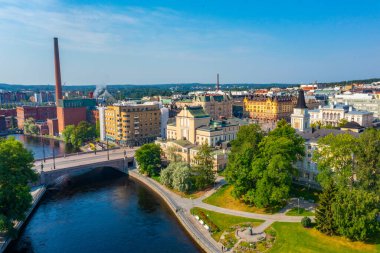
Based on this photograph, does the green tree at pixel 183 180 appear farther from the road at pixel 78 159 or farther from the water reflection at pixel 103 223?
the road at pixel 78 159

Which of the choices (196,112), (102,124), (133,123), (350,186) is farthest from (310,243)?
(102,124)

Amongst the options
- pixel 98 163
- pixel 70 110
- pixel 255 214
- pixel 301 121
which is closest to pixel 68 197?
pixel 98 163

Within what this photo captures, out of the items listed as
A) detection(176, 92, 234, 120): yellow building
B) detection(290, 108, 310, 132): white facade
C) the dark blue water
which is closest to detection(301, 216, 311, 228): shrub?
detection(290, 108, 310, 132): white facade

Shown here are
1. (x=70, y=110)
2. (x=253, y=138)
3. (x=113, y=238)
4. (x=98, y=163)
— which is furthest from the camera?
(x=70, y=110)

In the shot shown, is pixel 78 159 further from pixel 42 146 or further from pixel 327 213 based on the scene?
pixel 327 213

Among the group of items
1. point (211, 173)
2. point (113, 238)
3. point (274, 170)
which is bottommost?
point (113, 238)

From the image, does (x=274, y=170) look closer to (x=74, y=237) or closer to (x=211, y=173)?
(x=211, y=173)

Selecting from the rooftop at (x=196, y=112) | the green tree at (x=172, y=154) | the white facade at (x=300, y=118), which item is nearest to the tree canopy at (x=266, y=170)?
the green tree at (x=172, y=154)
